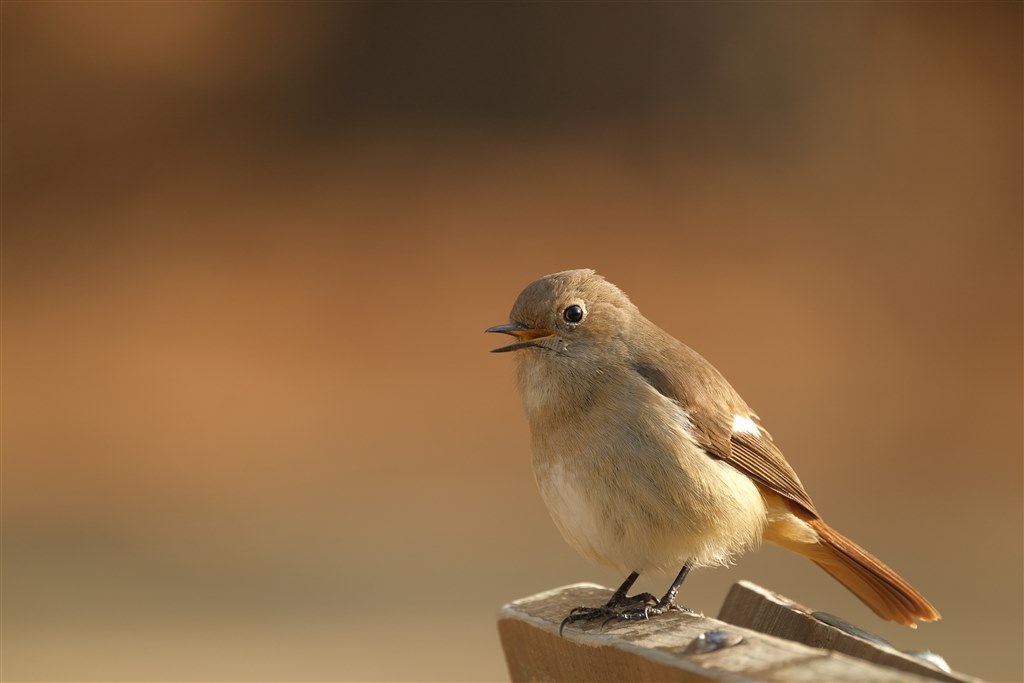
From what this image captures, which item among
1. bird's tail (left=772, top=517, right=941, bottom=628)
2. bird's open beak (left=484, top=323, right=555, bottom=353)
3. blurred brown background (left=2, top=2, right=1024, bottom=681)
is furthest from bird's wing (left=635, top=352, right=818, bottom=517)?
blurred brown background (left=2, top=2, right=1024, bottom=681)

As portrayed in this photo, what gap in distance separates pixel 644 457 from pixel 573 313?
23.1 inches

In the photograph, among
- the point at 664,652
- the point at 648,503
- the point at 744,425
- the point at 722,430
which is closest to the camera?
the point at 664,652

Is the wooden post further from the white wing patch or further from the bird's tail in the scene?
the bird's tail

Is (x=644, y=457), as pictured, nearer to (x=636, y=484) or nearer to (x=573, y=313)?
(x=636, y=484)

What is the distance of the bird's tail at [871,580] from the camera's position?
4078mm

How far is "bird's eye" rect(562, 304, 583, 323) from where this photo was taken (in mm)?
4023

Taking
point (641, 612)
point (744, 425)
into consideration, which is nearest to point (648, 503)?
point (641, 612)

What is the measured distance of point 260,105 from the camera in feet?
44.8

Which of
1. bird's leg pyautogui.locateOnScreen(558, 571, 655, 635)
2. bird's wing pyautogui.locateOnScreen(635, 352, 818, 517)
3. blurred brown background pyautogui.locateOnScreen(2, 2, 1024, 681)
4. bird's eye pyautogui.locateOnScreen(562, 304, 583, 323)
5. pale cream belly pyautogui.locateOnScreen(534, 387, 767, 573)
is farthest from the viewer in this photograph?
blurred brown background pyautogui.locateOnScreen(2, 2, 1024, 681)

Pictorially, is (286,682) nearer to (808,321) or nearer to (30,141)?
(808,321)

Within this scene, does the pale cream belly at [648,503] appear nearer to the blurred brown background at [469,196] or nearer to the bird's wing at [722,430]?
the bird's wing at [722,430]

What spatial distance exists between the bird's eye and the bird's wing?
241 millimetres

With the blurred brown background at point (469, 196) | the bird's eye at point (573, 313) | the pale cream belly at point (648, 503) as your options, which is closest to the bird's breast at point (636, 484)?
the pale cream belly at point (648, 503)

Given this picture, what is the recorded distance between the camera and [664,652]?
93.0 inches
